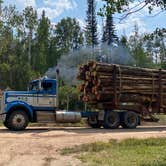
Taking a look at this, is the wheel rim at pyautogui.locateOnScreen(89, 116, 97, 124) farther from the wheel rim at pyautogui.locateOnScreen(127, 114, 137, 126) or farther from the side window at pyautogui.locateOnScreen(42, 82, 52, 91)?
the side window at pyautogui.locateOnScreen(42, 82, 52, 91)

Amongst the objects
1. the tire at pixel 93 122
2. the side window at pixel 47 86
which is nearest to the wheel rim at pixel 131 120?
the tire at pixel 93 122

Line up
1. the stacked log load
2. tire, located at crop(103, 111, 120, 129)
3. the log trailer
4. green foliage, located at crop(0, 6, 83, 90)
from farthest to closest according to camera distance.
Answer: green foliage, located at crop(0, 6, 83, 90) < tire, located at crop(103, 111, 120, 129) < the stacked log load < the log trailer

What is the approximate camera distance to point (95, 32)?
88375 mm

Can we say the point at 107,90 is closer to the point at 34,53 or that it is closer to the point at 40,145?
the point at 40,145

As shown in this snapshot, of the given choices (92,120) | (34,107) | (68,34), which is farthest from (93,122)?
(68,34)

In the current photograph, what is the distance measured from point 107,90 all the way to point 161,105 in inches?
153

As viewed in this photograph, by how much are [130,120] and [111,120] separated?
1107 mm

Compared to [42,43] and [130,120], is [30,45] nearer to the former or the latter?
[42,43]

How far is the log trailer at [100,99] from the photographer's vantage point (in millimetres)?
26391

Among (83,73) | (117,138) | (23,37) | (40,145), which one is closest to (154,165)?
(40,145)

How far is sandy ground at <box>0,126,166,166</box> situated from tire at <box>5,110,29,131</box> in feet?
1.49

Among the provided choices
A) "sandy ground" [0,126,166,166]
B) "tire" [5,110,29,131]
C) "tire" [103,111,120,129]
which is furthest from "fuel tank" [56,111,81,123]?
"sandy ground" [0,126,166,166]

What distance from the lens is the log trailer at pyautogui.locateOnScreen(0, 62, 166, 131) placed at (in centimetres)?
2639

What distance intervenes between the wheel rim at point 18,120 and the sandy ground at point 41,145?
57 centimetres
